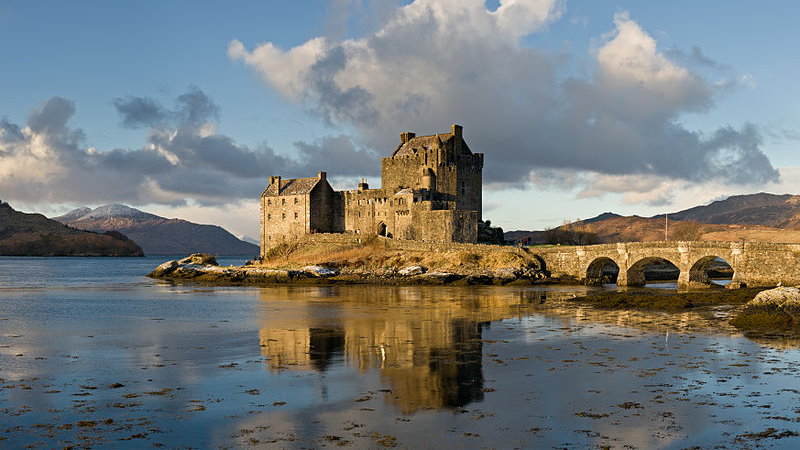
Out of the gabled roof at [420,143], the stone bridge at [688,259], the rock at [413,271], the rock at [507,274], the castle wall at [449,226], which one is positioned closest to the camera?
the stone bridge at [688,259]

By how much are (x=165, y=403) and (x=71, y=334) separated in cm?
1648

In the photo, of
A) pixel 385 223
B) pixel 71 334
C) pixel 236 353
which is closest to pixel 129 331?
pixel 71 334

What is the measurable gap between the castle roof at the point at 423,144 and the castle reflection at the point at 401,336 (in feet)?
121

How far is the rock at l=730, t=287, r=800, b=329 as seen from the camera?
29.5 metres

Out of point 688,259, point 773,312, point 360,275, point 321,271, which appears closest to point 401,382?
point 773,312

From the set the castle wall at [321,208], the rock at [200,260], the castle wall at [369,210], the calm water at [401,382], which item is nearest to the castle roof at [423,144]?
the castle wall at [369,210]

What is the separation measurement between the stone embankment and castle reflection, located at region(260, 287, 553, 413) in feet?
39.7

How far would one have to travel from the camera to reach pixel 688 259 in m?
54.7

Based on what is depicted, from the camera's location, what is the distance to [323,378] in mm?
19062

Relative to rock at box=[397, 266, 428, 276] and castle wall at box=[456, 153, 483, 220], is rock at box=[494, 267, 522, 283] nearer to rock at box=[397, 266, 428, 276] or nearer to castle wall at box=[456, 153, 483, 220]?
rock at box=[397, 266, 428, 276]

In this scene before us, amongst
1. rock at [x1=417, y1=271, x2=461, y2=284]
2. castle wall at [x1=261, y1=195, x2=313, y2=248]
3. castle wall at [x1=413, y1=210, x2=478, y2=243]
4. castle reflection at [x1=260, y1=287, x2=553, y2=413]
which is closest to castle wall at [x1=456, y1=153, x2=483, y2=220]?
castle wall at [x1=413, y1=210, x2=478, y2=243]

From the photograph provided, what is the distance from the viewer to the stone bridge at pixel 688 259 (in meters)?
50.3

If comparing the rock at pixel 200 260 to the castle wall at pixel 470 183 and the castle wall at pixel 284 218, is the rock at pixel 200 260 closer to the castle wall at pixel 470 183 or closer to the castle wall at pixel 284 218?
the castle wall at pixel 284 218

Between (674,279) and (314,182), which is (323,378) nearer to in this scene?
(674,279)
